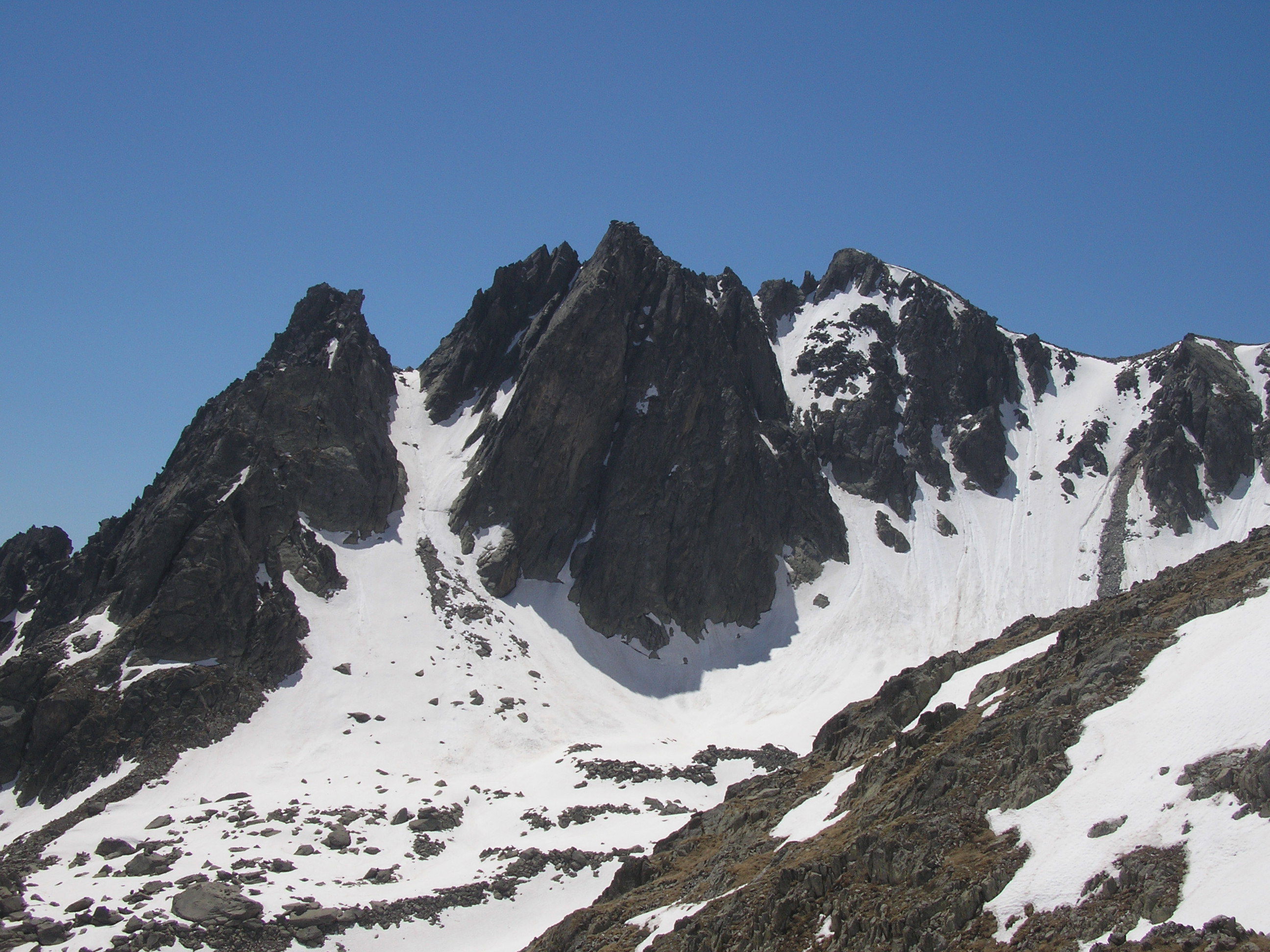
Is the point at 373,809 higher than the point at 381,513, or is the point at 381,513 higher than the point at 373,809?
the point at 381,513

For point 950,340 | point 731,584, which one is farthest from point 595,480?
point 950,340

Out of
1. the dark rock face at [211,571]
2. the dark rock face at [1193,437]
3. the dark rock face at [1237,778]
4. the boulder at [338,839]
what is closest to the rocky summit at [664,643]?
the dark rock face at [1237,778]

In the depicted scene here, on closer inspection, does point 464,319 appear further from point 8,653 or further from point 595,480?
point 8,653

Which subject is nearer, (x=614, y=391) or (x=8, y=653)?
(x=8, y=653)

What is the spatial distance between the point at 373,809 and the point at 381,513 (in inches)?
1384

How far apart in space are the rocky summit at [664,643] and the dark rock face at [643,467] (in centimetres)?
42

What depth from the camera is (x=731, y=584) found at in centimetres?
8806

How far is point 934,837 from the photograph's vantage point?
72.8 ft

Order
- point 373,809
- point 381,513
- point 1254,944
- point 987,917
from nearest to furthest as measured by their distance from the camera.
A: 1. point 1254,944
2. point 987,917
3. point 373,809
4. point 381,513

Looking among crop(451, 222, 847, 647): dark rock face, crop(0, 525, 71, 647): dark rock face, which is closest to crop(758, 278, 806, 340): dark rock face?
crop(451, 222, 847, 647): dark rock face

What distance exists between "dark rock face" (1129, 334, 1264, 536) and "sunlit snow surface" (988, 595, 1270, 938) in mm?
83566

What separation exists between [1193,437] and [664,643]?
73.9 m

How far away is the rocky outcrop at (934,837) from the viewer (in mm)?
18172

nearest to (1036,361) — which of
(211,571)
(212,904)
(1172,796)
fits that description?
(211,571)
